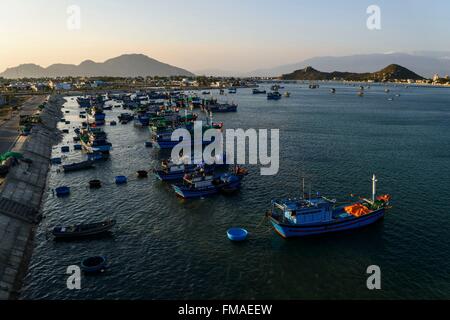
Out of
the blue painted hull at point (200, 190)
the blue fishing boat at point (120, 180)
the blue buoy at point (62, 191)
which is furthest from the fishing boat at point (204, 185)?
the blue buoy at point (62, 191)

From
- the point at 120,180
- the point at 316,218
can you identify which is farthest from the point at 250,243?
the point at 120,180

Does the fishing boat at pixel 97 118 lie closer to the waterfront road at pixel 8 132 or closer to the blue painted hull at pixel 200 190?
the waterfront road at pixel 8 132

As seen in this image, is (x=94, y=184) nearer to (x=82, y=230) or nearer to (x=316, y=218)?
(x=82, y=230)

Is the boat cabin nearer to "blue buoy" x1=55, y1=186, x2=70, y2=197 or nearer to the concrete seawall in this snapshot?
the concrete seawall

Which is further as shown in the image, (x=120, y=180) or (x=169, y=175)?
(x=169, y=175)

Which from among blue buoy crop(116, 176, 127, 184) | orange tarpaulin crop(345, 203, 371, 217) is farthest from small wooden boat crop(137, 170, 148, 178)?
orange tarpaulin crop(345, 203, 371, 217)
